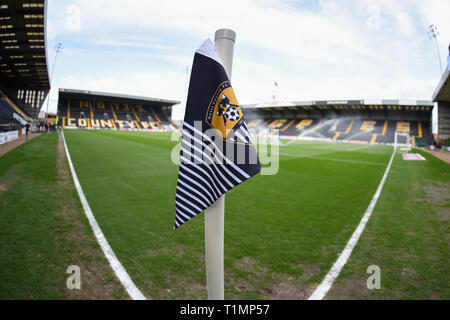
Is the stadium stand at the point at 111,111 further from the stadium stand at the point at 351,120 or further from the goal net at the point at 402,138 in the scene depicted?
the goal net at the point at 402,138

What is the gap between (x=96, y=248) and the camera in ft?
12.9

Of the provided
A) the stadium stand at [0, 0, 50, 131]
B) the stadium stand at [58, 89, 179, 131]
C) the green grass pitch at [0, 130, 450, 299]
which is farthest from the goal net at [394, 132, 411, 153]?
the stadium stand at [58, 89, 179, 131]

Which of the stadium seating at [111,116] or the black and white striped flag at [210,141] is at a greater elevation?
the stadium seating at [111,116]

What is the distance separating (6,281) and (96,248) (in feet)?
3.64

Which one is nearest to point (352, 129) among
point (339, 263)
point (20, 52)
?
point (20, 52)

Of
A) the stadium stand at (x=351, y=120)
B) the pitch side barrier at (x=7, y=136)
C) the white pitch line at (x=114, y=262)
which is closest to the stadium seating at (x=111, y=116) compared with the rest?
the stadium stand at (x=351, y=120)

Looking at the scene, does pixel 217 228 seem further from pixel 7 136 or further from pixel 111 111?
pixel 111 111

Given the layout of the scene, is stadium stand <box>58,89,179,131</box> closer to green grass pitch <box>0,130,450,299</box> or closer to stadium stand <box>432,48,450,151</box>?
stadium stand <box>432,48,450,151</box>

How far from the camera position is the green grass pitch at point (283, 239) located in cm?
313

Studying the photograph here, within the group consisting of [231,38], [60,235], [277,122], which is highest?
[277,122]

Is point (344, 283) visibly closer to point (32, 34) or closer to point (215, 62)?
point (215, 62)
